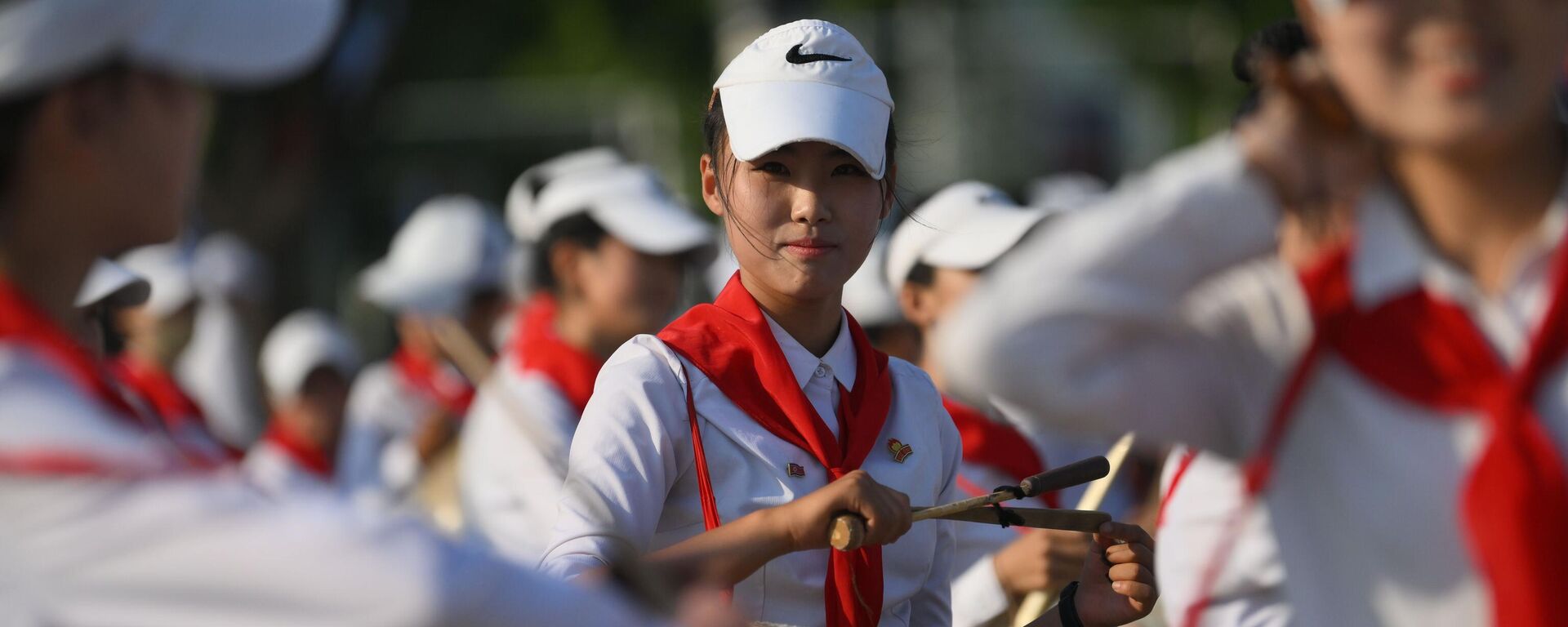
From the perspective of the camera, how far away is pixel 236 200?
1574cm

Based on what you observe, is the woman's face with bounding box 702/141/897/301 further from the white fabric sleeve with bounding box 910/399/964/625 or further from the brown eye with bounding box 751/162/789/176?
the white fabric sleeve with bounding box 910/399/964/625

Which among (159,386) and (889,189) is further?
(159,386)

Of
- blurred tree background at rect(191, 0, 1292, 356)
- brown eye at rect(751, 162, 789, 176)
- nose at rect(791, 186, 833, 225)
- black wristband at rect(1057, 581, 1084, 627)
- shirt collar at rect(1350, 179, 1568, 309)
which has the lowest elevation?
black wristband at rect(1057, 581, 1084, 627)

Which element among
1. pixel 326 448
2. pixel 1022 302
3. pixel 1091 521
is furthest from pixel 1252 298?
pixel 326 448

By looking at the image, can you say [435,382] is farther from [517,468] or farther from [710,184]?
[710,184]

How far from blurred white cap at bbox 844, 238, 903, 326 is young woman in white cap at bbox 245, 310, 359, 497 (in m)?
3.57

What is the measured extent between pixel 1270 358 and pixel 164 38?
1316 mm

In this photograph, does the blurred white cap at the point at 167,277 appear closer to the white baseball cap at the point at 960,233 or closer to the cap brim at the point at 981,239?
the white baseball cap at the point at 960,233

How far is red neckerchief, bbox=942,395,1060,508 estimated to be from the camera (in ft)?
15.5

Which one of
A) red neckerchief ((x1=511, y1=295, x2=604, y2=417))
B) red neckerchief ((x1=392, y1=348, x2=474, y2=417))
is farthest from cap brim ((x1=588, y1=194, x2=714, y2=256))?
red neckerchief ((x1=392, y1=348, x2=474, y2=417))

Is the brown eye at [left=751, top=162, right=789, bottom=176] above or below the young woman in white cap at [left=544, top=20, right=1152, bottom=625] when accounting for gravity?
above

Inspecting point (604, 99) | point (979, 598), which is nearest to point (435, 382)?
point (979, 598)

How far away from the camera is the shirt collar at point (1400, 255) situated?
80.9 inches

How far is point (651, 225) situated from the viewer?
5.93 meters
